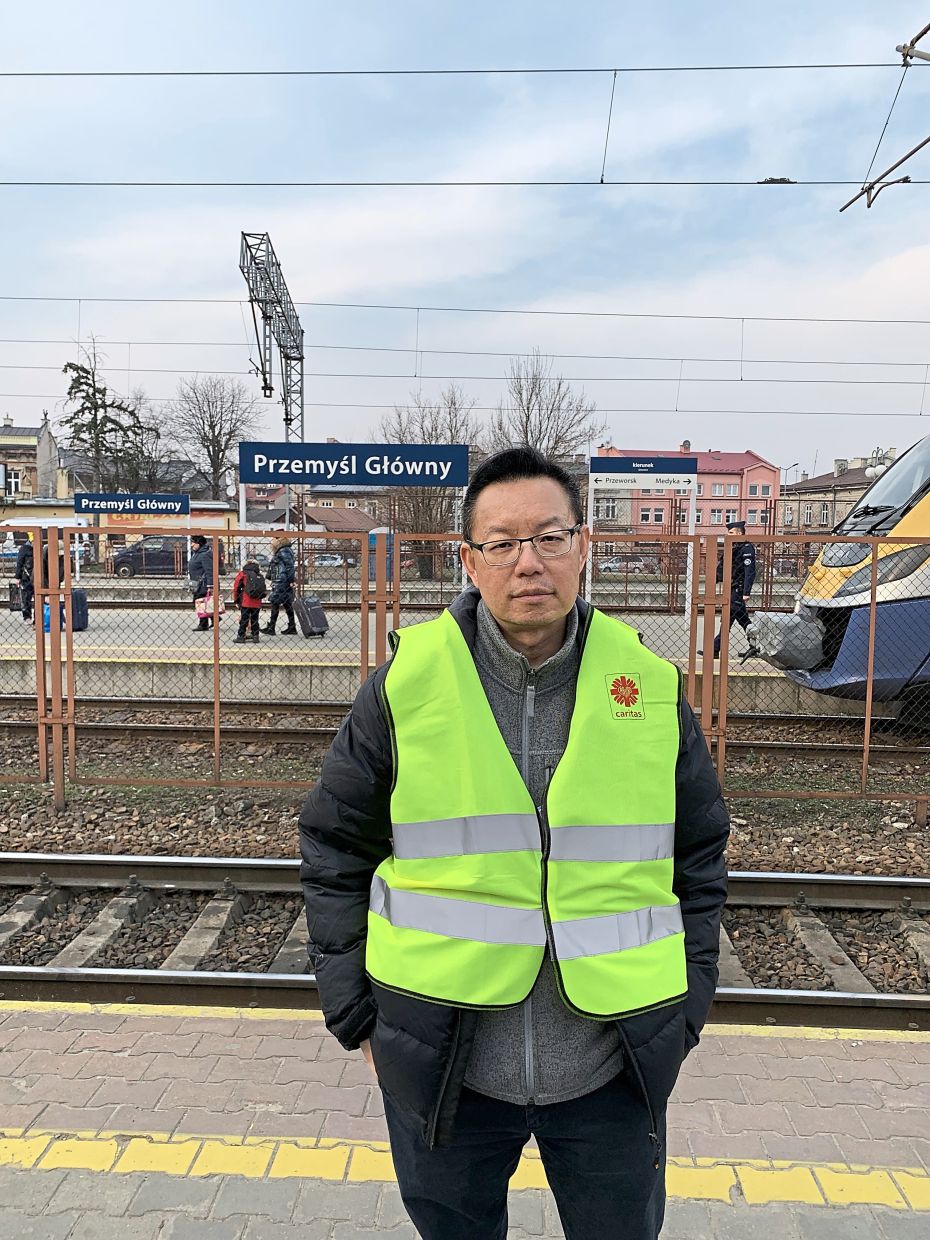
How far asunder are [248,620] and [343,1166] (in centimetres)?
1071

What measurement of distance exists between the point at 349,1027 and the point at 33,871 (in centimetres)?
425

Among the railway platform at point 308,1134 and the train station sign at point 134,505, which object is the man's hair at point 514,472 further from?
the train station sign at point 134,505

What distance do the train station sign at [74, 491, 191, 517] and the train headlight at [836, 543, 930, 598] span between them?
83.4 ft

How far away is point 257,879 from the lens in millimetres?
5145

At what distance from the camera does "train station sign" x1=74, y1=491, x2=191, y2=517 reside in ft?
96.3

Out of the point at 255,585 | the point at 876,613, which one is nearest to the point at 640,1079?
the point at 876,613

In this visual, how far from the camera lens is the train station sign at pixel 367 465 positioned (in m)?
13.1

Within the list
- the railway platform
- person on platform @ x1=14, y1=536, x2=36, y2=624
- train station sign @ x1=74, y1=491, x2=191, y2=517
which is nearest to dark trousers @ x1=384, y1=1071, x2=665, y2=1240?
the railway platform

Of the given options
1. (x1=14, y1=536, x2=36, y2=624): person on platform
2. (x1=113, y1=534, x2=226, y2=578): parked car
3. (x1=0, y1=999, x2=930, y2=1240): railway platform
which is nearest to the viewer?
(x1=0, y1=999, x2=930, y2=1240): railway platform

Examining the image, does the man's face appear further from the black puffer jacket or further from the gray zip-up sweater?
the gray zip-up sweater

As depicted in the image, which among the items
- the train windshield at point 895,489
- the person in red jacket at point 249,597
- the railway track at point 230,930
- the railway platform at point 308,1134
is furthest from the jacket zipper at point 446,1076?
the person in red jacket at point 249,597

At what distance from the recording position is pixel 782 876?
4992 millimetres

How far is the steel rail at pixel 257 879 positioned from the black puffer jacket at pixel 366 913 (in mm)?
3362

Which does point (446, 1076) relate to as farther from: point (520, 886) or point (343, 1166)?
point (343, 1166)
